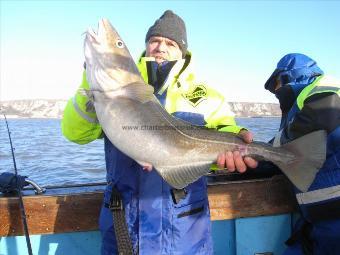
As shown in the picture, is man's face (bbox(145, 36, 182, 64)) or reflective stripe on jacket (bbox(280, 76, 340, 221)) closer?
reflective stripe on jacket (bbox(280, 76, 340, 221))

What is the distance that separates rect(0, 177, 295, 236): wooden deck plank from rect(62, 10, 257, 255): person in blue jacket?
0.78 meters

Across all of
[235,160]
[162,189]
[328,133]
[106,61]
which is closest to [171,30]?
[106,61]

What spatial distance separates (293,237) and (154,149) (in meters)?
2.14

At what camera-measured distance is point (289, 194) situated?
433 cm

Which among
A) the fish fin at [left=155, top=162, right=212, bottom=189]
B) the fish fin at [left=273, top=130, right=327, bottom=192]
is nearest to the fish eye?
the fish fin at [left=155, top=162, right=212, bottom=189]

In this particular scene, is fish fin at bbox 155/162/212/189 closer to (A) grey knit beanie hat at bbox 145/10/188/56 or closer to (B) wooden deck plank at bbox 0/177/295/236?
(B) wooden deck plank at bbox 0/177/295/236

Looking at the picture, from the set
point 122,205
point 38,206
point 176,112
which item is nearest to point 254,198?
point 176,112

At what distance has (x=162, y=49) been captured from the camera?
3.71 metres

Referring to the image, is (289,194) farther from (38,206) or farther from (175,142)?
(38,206)

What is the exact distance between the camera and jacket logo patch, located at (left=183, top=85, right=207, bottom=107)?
3.33m


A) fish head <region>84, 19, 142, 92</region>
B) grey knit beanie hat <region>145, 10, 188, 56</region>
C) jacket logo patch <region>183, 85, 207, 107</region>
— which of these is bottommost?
jacket logo patch <region>183, 85, 207, 107</region>

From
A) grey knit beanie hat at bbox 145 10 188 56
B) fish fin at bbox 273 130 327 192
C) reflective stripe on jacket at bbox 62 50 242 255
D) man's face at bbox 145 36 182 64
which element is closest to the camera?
reflective stripe on jacket at bbox 62 50 242 255

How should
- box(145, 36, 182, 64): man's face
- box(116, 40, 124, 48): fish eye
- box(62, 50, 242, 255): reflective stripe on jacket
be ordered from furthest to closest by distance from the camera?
box(145, 36, 182, 64): man's face, box(116, 40, 124, 48): fish eye, box(62, 50, 242, 255): reflective stripe on jacket

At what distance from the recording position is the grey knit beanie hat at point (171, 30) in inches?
149
